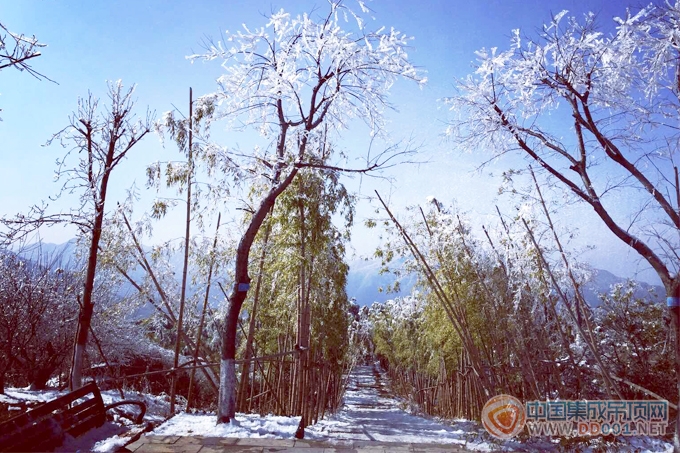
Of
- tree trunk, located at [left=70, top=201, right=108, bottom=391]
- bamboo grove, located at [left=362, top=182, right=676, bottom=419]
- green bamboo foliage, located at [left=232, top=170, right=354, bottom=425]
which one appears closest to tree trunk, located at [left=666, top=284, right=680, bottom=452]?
bamboo grove, located at [left=362, top=182, right=676, bottom=419]

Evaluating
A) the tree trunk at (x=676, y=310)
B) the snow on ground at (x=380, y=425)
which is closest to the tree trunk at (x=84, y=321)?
the snow on ground at (x=380, y=425)

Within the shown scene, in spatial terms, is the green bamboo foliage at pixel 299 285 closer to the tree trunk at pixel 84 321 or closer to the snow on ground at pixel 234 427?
the snow on ground at pixel 234 427

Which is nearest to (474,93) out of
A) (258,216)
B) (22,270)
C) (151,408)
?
(258,216)

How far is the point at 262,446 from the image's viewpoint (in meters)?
3.70

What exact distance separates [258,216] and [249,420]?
6.50 feet

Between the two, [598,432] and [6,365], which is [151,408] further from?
[598,432]

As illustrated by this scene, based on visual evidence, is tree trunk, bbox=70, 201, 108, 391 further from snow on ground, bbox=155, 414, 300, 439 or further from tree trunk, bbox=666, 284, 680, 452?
tree trunk, bbox=666, 284, 680, 452

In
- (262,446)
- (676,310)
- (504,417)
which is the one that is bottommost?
(504,417)

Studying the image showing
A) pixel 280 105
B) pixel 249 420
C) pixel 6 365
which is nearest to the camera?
pixel 249 420

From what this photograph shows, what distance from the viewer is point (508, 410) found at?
5.67 m

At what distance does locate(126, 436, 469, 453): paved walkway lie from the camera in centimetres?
356

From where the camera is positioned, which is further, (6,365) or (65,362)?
(65,362)

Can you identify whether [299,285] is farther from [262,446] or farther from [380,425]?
[380,425]

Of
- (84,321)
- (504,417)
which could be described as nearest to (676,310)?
(504,417)
